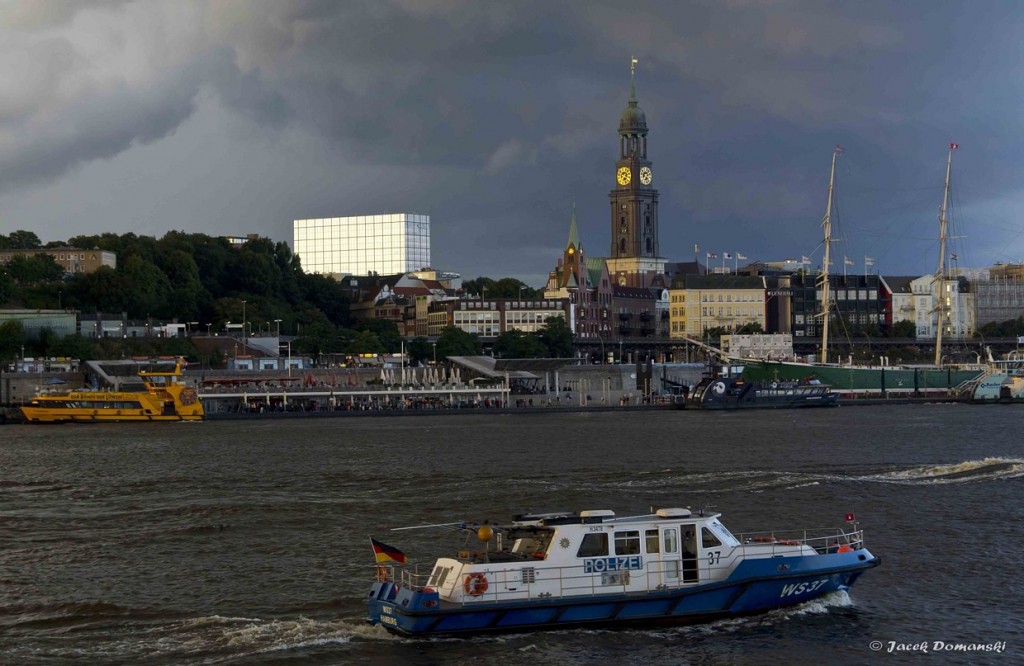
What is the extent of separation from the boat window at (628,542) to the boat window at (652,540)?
21 cm

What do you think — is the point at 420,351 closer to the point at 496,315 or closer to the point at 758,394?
the point at 496,315

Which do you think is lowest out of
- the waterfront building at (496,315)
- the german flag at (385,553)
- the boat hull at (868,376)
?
the german flag at (385,553)

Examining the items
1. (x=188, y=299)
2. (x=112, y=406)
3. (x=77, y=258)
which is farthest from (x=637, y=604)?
(x=77, y=258)

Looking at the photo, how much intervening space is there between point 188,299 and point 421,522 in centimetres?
12644

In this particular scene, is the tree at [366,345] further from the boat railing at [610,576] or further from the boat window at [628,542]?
the boat window at [628,542]

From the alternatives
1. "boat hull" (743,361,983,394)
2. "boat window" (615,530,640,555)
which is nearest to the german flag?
"boat window" (615,530,640,555)

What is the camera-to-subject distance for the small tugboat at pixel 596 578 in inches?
1120

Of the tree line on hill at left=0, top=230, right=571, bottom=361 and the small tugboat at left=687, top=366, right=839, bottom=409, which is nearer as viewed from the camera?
the small tugboat at left=687, top=366, right=839, bottom=409

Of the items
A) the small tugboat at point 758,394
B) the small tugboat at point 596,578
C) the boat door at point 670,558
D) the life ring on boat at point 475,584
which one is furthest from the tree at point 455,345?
the life ring on boat at point 475,584

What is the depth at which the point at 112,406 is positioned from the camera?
372 ft

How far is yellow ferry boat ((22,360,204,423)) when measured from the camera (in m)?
112

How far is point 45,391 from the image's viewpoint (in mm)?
119562

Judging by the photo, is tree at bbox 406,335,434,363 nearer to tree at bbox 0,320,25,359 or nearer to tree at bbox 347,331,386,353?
tree at bbox 347,331,386,353

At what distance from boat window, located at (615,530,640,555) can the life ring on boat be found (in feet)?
9.66
